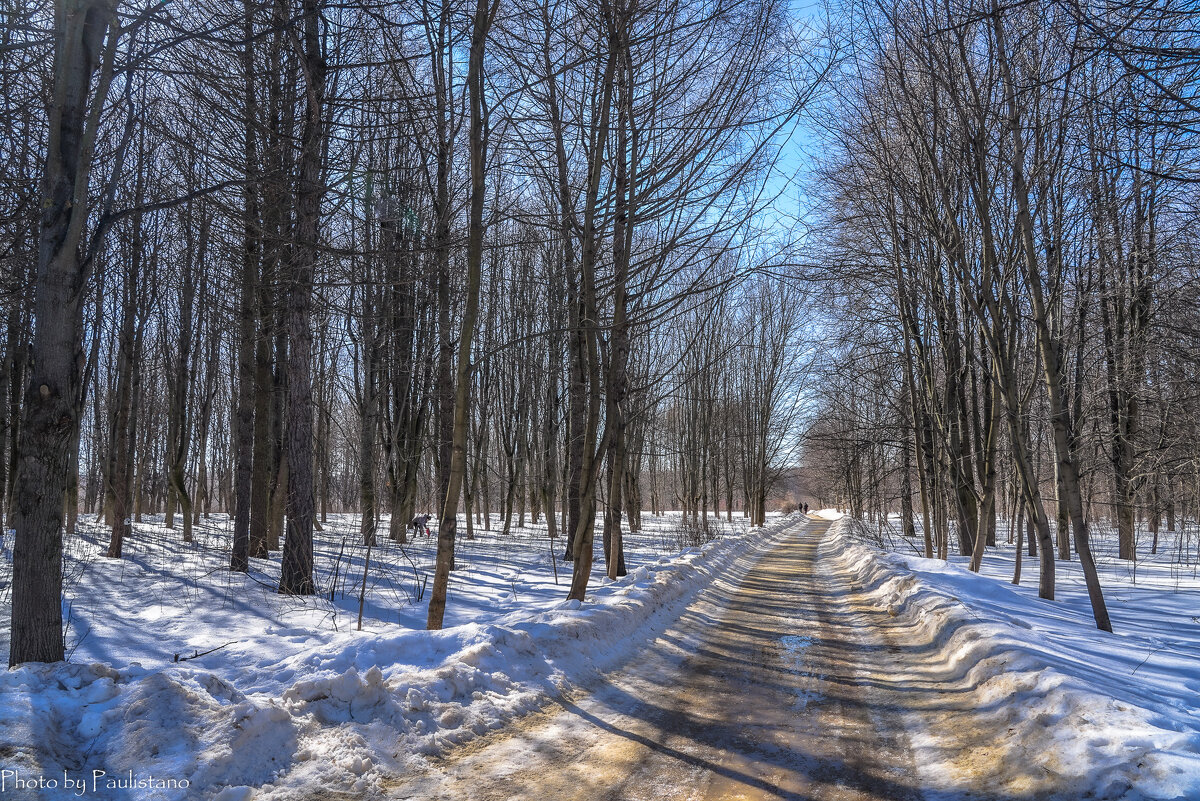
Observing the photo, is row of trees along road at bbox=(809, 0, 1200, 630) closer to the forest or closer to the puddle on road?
the forest

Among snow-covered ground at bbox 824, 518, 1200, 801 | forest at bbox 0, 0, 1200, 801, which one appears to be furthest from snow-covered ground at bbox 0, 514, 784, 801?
snow-covered ground at bbox 824, 518, 1200, 801

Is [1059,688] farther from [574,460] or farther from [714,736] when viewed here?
[574,460]

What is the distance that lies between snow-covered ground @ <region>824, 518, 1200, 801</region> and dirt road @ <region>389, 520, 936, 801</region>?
40 cm

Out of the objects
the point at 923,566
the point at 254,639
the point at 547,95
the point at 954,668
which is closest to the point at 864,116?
the point at 547,95

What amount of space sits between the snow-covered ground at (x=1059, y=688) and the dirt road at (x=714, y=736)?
398 mm

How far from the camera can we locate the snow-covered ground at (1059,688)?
3301 millimetres

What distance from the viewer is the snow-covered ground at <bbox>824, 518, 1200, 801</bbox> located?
330cm

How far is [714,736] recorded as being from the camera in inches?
169

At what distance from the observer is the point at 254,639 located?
241 inches

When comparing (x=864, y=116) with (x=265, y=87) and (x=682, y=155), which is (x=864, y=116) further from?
(x=265, y=87)

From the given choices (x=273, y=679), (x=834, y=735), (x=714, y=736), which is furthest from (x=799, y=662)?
(x=273, y=679)

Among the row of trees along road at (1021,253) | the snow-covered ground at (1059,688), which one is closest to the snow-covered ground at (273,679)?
the snow-covered ground at (1059,688)

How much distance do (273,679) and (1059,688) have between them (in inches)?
217

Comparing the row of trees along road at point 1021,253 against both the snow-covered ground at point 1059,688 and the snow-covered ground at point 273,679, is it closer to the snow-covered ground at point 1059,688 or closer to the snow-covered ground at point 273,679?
the snow-covered ground at point 1059,688
